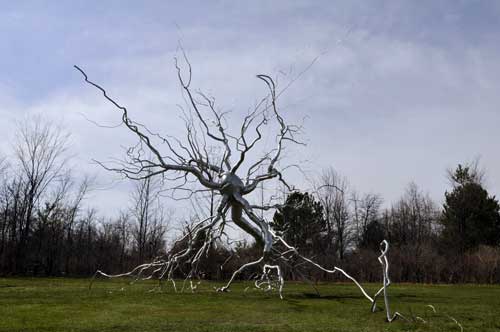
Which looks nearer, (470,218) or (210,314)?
(210,314)

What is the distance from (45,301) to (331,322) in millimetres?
5910

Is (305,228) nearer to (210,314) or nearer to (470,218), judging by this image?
(470,218)

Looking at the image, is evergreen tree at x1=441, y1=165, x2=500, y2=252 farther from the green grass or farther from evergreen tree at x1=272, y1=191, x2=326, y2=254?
the green grass

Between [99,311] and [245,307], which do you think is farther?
[245,307]

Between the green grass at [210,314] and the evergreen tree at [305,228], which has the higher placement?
the evergreen tree at [305,228]

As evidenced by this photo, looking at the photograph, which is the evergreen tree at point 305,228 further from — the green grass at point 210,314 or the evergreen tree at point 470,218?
the green grass at point 210,314

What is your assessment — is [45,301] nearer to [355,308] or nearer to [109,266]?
[355,308]

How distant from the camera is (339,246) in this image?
40.0 meters

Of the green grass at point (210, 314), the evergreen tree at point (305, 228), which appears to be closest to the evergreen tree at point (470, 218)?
the evergreen tree at point (305, 228)

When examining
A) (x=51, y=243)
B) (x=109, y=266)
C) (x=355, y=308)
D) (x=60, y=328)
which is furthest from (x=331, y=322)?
(x=51, y=243)

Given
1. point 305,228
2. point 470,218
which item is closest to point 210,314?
point 305,228

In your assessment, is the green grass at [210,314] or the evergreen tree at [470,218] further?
the evergreen tree at [470,218]

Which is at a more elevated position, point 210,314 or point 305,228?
point 305,228

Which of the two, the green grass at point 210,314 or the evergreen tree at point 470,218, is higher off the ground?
the evergreen tree at point 470,218
